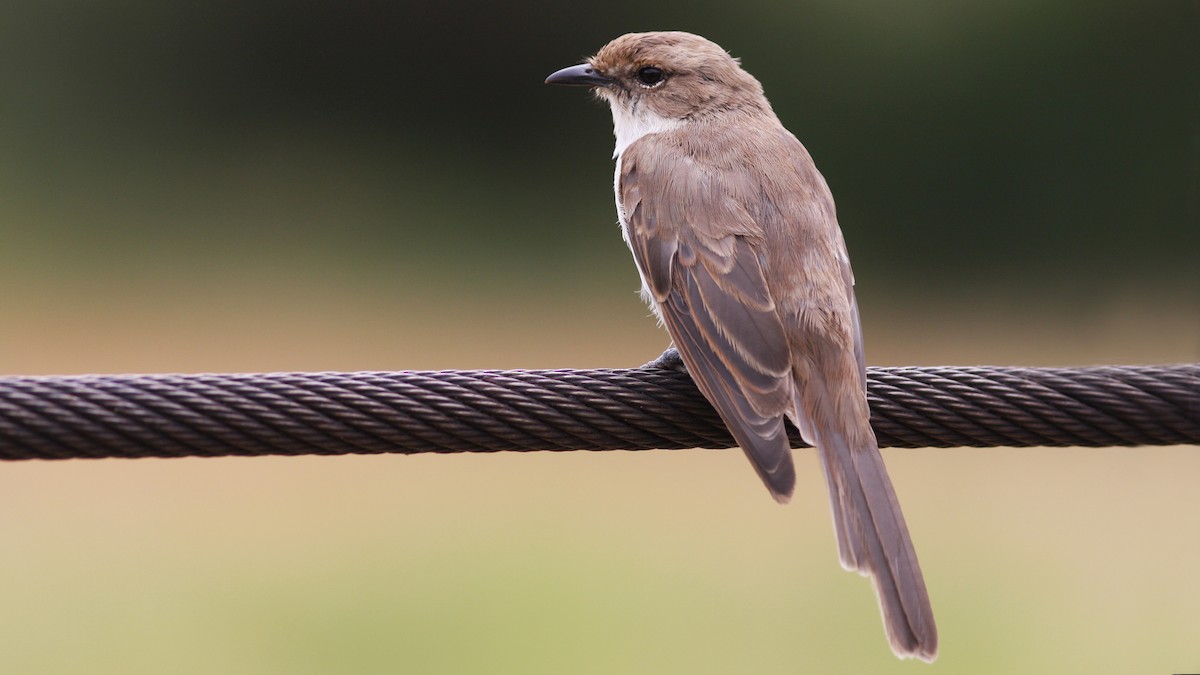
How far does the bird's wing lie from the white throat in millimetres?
452

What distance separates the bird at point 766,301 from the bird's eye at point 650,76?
18 centimetres

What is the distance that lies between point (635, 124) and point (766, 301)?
1.70m

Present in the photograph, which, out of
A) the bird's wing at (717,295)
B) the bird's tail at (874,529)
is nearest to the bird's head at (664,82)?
the bird's wing at (717,295)

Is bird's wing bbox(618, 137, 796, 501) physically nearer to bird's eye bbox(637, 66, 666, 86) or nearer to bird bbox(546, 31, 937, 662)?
bird bbox(546, 31, 937, 662)

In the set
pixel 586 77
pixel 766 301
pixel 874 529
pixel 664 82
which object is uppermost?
pixel 586 77

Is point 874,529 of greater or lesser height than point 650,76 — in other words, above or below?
below

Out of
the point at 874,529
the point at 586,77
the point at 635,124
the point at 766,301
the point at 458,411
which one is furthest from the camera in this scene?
the point at 586,77

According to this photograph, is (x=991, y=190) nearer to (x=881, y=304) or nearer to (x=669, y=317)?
(x=881, y=304)

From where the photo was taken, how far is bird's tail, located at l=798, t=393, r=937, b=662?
3486 millimetres

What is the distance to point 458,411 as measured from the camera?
11.1 ft

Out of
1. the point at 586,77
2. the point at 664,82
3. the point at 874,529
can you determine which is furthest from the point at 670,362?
the point at 586,77

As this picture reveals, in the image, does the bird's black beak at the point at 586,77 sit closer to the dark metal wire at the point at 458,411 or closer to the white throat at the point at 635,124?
the white throat at the point at 635,124

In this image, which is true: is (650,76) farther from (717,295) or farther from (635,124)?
(717,295)

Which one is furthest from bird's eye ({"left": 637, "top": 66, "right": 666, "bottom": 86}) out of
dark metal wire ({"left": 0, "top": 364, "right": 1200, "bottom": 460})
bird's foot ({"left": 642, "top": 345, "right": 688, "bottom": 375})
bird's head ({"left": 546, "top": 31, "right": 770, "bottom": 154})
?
dark metal wire ({"left": 0, "top": 364, "right": 1200, "bottom": 460})
